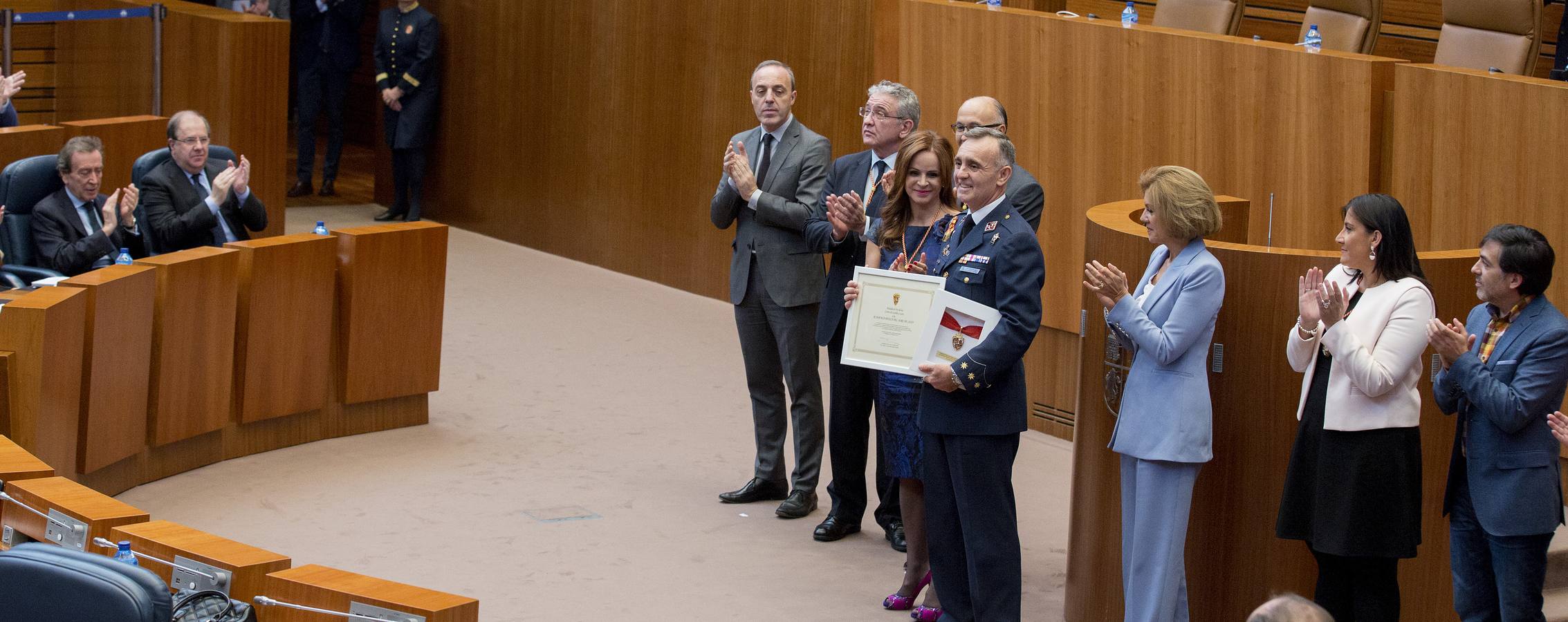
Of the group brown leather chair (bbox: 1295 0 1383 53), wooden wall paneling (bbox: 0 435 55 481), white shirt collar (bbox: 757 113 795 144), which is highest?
brown leather chair (bbox: 1295 0 1383 53)

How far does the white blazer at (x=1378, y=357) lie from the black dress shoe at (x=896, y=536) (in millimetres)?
1747

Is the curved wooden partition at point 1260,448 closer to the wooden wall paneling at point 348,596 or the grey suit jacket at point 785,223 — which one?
the grey suit jacket at point 785,223

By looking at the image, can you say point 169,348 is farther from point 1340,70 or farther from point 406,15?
point 406,15

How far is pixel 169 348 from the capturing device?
18.6ft

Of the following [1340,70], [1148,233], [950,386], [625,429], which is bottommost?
[625,429]

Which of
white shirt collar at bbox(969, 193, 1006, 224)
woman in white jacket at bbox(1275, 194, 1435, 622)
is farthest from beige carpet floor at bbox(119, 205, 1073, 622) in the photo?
white shirt collar at bbox(969, 193, 1006, 224)

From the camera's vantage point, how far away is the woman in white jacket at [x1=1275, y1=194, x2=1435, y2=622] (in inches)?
148

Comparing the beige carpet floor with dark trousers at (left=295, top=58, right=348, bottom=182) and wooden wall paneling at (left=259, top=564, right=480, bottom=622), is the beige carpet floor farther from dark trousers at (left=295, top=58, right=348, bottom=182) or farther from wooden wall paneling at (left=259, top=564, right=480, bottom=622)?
dark trousers at (left=295, top=58, right=348, bottom=182)

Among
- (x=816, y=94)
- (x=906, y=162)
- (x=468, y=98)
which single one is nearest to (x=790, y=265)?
(x=906, y=162)

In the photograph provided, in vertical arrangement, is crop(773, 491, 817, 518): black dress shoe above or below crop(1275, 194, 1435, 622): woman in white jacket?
below

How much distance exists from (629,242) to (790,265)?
439 cm

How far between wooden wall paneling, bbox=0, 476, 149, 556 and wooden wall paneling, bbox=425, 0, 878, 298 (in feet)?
17.2

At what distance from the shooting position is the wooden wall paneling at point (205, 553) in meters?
3.06

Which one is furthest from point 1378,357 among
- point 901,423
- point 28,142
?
point 28,142
